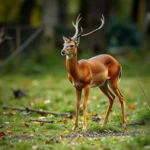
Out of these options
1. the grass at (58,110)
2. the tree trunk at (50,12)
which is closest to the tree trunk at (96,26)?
the grass at (58,110)

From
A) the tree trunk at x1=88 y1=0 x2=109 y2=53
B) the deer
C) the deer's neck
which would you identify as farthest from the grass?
the tree trunk at x1=88 y1=0 x2=109 y2=53

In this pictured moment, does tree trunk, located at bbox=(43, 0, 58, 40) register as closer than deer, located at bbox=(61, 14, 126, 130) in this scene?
No

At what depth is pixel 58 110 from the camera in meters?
13.2

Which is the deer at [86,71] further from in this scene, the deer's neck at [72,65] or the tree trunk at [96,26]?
the tree trunk at [96,26]

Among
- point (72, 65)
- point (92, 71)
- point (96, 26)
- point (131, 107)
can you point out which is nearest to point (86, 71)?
point (92, 71)

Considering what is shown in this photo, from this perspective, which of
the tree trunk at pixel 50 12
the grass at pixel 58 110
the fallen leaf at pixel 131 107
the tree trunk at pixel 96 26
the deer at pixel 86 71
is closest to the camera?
the grass at pixel 58 110

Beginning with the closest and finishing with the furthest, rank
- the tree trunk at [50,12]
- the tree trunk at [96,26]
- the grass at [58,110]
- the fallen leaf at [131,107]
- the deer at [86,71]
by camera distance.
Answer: the grass at [58,110] < the deer at [86,71] < the fallen leaf at [131,107] < the tree trunk at [96,26] < the tree trunk at [50,12]

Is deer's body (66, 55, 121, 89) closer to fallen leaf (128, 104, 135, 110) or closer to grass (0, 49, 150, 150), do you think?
grass (0, 49, 150, 150)

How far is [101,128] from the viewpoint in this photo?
10234mm

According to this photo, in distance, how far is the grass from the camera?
29.7 ft

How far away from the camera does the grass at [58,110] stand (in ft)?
29.7

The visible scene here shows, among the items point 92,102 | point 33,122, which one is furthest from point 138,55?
point 33,122

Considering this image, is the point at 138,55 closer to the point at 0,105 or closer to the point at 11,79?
the point at 11,79

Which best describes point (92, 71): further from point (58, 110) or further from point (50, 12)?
point (50, 12)
